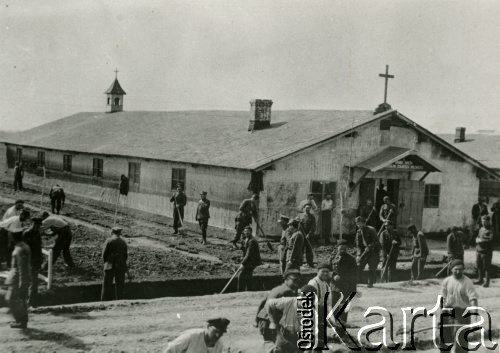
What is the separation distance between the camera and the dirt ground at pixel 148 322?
8.78 metres

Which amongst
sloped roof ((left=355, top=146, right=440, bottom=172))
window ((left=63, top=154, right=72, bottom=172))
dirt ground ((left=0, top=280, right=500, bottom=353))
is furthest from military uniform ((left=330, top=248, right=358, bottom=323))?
window ((left=63, top=154, right=72, bottom=172))

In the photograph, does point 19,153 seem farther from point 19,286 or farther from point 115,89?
point 19,286

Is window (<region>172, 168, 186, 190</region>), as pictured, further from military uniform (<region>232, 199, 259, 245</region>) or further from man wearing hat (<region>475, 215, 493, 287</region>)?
man wearing hat (<region>475, 215, 493, 287</region>)

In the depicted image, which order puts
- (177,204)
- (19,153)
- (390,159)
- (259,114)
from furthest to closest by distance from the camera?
1. (19,153)
2. (259,114)
3. (390,159)
4. (177,204)

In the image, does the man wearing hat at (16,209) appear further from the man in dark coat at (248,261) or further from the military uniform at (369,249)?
the military uniform at (369,249)

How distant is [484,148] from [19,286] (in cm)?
3375

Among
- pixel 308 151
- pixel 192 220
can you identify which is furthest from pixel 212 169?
pixel 308 151

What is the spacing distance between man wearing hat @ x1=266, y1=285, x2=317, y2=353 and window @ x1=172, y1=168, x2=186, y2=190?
15.8 metres

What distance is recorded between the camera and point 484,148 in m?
37.5

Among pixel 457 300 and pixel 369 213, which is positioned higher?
pixel 369 213

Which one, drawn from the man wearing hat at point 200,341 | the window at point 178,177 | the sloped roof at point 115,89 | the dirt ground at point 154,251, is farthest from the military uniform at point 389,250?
the sloped roof at point 115,89

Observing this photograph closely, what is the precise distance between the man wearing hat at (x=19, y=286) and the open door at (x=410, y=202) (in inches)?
591

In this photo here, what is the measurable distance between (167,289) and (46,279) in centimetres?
245

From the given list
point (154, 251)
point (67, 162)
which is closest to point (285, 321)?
point (154, 251)
